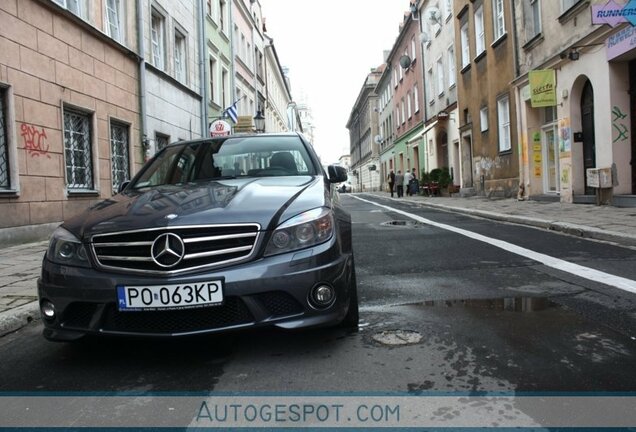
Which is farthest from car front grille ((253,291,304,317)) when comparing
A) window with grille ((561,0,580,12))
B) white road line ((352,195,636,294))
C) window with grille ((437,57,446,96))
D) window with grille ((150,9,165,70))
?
window with grille ((437,57,446,96))

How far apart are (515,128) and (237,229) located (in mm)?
16299

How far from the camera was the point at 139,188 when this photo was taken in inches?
179

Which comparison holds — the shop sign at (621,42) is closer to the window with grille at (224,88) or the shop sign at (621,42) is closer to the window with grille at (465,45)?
the window with grille at (465,45)

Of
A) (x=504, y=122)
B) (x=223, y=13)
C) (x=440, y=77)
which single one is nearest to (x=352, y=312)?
(x=504, y=122)

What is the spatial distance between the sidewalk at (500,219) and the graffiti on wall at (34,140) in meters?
1.63

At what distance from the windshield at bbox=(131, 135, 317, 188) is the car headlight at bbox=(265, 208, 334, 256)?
45.6 inches

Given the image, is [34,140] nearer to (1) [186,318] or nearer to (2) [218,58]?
(1) [186,318]

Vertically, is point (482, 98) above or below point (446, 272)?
above

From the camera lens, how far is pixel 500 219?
39.7 ft

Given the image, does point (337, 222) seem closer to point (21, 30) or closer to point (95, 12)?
point (21, 30)

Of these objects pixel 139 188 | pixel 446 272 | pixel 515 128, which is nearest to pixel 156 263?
pixel 139 188

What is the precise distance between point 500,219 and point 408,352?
31.5ft

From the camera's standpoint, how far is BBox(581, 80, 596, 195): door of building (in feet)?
43.8

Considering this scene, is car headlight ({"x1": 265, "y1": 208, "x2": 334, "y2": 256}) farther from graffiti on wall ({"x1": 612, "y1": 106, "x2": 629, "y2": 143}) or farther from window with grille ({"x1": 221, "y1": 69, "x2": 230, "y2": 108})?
window with grille ({"x1": 221, "y1": 69, "x2": 230, "y2": 108})
